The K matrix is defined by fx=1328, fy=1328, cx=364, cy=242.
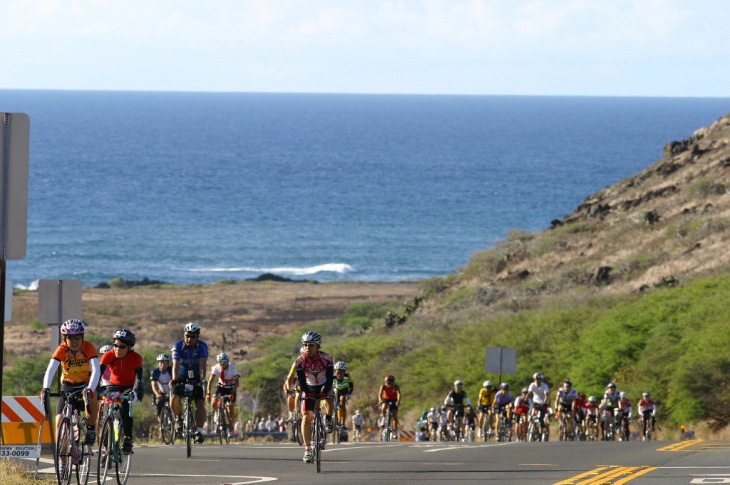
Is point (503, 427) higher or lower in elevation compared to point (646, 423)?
higher

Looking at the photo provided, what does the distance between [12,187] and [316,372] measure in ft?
16.5

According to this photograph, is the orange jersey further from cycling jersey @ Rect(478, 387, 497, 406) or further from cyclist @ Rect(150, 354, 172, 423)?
cycling jersey @ Rect(478, 387, 497, 406)

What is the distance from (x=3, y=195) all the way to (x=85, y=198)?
144919 millimetres

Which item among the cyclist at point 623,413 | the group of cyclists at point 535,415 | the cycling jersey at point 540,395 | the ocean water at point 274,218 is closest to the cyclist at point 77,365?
the group of cyclists at point 535,415

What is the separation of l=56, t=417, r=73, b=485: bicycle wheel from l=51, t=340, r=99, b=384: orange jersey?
0.46 meters

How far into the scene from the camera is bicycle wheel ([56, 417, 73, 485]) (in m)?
13.8

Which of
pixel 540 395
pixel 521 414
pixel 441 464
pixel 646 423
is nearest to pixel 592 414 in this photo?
pixel 646 423

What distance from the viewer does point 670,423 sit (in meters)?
36.8

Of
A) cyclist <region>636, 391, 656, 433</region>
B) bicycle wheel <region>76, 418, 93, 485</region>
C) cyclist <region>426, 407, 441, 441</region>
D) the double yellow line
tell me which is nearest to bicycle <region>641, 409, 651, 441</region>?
cyclist <region>636, 391, 656, 433</region>

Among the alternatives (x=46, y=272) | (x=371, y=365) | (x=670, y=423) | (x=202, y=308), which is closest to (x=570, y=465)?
(x=670, y=423)

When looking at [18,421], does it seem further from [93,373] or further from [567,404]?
[567,404]

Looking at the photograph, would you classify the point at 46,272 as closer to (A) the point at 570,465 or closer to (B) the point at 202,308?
(B) the point at 202,308

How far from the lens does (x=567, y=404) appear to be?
101 ft

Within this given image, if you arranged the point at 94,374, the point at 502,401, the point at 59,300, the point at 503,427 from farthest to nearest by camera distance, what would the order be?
the point at 502,401, the point at 503,427, the point at 59,300, the point at 94,374
